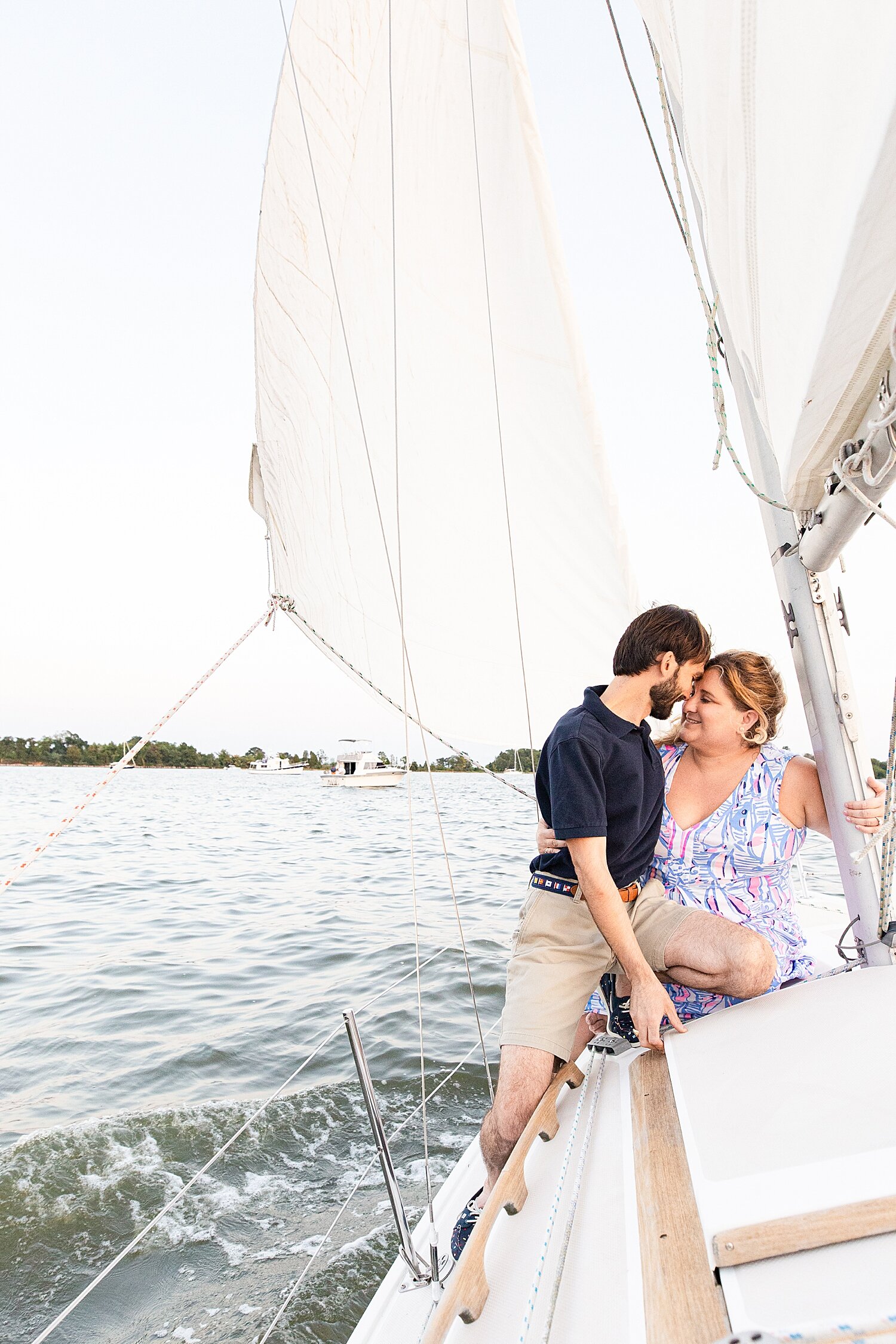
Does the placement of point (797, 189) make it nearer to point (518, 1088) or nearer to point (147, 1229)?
point (518, 1088)

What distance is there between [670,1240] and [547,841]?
41.7 inches

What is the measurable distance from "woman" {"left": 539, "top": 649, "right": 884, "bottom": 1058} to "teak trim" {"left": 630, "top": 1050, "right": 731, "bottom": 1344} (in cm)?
70

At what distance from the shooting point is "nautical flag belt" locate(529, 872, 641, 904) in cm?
182

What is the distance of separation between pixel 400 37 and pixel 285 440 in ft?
4.89

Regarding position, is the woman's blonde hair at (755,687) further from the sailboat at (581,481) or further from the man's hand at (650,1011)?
the man's hand at (650,1011)

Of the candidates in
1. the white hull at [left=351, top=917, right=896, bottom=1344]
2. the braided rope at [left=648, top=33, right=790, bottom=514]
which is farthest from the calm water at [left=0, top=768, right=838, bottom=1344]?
the braided rope at [left=648, top=33, right=790, bottom=514]

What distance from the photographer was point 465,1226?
157 cm

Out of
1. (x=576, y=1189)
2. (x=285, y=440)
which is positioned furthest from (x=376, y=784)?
(x=576, y=1189)

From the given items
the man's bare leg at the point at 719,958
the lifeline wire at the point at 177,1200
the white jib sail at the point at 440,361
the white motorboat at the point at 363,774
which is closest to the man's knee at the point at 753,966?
the man's bare leg at the point at 719,958

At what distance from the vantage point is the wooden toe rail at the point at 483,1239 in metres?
0.95

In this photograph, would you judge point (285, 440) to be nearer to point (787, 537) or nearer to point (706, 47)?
point (787, 537)

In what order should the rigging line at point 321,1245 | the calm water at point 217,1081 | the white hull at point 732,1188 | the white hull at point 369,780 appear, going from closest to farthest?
the white hull at point 732,1188 → the rigging line at point 321,1245 → the calm water at point 217,1081 → the white hull at point 369,780

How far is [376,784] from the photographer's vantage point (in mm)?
33875

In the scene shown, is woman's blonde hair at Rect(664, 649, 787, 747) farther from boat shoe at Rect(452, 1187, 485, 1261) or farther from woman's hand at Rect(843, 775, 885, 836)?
boat shoe at Rect(452, 1187, 485, 1261)
